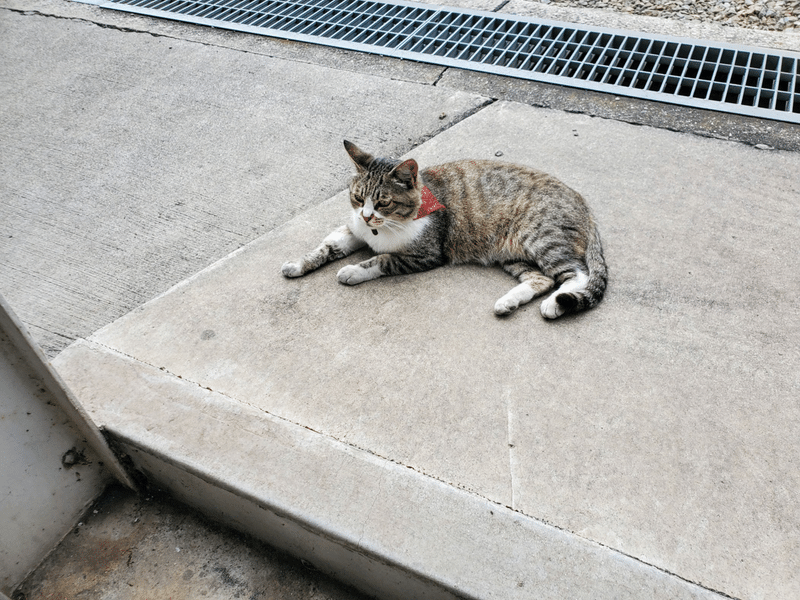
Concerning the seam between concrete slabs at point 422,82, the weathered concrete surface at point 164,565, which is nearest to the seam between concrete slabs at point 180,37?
the seam between concrete slabs at point 422,82

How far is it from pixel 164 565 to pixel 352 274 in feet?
4.79

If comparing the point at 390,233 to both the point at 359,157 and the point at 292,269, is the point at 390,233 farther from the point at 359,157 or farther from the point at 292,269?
the point at 292,269

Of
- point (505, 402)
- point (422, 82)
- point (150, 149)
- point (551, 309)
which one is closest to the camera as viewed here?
point (505, 402)

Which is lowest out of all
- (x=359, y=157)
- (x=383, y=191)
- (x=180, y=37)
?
(x=383, y=191)

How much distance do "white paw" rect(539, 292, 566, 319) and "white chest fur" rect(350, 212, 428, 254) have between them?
71cm

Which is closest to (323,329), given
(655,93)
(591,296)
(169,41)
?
(591,296)

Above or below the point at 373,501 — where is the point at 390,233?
above

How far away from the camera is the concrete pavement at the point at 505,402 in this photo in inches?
75.0

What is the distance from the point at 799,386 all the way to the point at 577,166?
67.2 inches

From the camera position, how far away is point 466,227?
3.05m

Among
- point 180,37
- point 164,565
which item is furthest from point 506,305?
point 180,37

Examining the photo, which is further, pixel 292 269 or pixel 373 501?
pixel 292 269

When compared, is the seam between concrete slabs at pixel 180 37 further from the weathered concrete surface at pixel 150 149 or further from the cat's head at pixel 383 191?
the cat's head at pixel 383 191

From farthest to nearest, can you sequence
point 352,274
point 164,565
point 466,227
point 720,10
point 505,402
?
point 720,10 < point 466,227 < point 352,274 < point 505,402 < point 164,565
